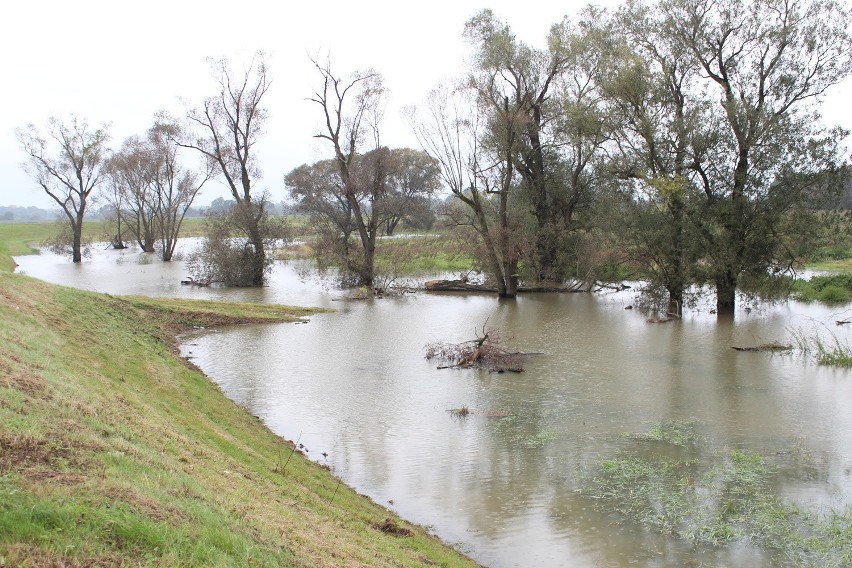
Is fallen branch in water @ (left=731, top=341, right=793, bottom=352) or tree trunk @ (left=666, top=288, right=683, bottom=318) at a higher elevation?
tree trunk @ (left=666, top=288, right=683, bottom=318)

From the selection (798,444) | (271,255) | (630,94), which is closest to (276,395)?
(798,444)

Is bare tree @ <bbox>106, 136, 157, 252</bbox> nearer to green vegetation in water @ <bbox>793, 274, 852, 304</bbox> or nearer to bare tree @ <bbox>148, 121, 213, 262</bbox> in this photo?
bare tree @ <bbox>148, 121, 213, 262</bbox>

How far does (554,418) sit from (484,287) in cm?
2609

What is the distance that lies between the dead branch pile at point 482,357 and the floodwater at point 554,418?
586 millimetres

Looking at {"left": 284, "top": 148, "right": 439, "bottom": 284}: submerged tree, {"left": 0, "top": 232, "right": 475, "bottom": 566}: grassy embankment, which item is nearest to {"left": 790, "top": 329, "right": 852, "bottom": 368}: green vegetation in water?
{"left": 0, "top": 232, "right": 475, "bottom": 566}: grassy embankment

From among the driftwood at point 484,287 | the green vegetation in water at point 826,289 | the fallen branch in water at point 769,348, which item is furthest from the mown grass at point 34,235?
the fallen branch in water at point 769,348

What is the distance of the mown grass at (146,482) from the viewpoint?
481 cm

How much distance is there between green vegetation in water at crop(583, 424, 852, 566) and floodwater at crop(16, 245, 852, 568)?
8 centimetres

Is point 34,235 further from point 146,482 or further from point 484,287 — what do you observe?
point 146,482

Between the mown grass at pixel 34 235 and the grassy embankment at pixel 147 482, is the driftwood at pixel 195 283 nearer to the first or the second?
the mown grass at pixel 34 235

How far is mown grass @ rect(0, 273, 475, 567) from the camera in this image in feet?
15.8

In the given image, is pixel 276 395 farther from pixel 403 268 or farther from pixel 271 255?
pixel 271 255

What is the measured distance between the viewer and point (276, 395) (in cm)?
1652

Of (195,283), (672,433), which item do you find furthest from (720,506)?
(195,283)
